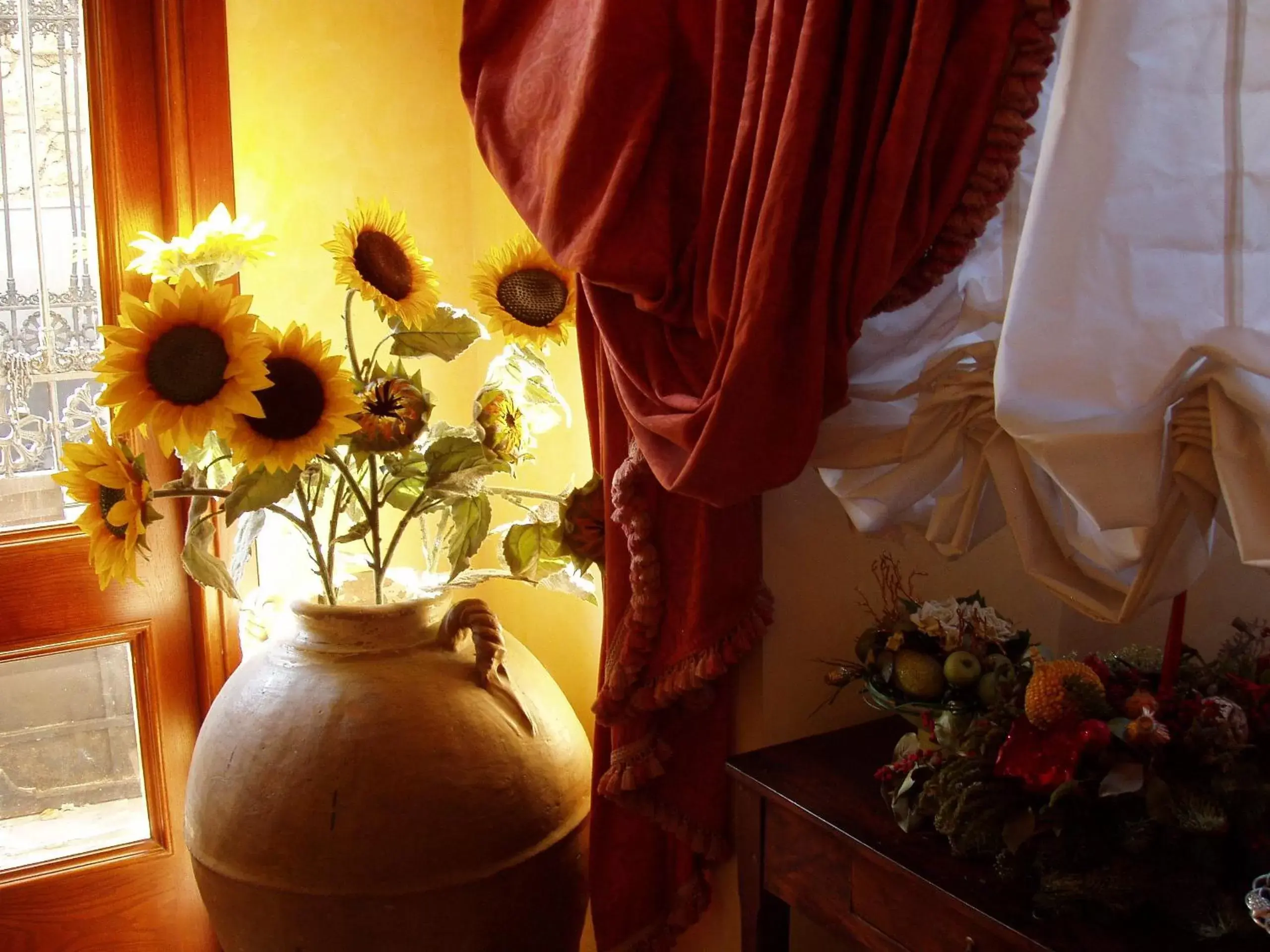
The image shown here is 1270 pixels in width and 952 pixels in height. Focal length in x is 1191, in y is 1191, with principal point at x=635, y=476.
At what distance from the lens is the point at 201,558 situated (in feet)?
4.42

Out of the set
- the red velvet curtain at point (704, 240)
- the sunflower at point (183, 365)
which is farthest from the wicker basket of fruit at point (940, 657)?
the sunflower at point (183, 365)

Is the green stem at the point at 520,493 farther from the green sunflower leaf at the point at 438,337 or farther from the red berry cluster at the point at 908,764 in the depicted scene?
the red berry cluster at the point at 908,764

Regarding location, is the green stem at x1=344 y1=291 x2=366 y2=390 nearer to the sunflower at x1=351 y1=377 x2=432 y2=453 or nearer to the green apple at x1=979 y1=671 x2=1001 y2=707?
the sunflower at x1=351 y1=377 x2=432 y2=453

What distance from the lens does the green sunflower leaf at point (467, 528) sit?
1443 mm

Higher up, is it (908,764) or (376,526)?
(376,526)

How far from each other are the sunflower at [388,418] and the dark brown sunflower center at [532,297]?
0.19m

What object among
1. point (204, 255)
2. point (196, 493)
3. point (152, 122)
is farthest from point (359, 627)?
point (152, 122)

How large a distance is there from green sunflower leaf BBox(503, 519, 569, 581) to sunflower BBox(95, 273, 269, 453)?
1.28 feet

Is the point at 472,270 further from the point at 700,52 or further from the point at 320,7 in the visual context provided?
the point at 700,52

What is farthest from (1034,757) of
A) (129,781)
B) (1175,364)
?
(129,781)

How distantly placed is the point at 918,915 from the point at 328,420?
739mm

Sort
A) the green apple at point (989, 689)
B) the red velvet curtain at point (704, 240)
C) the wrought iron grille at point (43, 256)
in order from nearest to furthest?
the red velvet curtain at point (704, 240), the green apple at point (989, 689), the wrought iron grille at point (43, 256)

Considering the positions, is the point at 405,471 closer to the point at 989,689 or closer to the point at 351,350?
the point at 351,350

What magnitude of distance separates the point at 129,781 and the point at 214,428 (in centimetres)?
90
